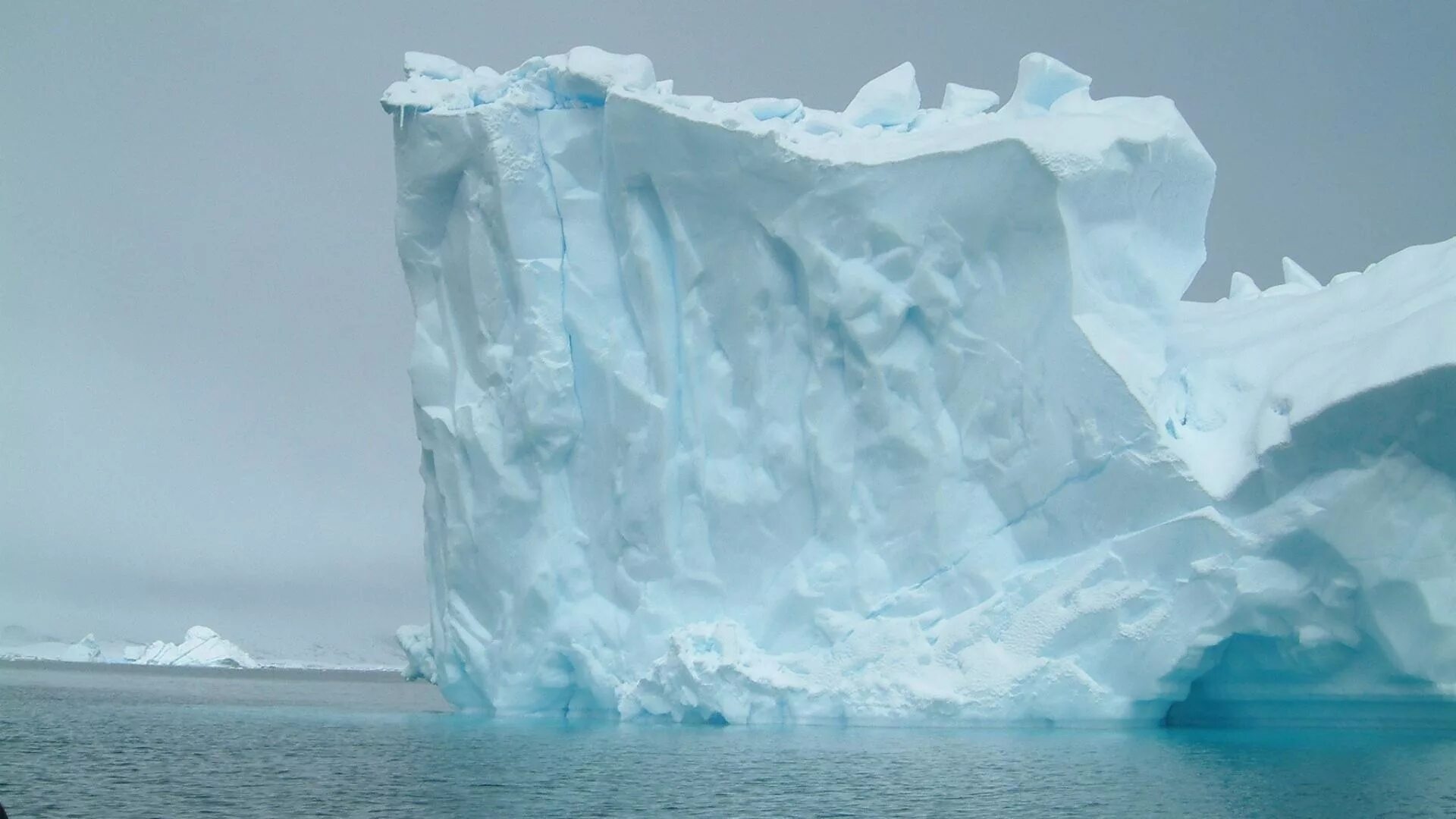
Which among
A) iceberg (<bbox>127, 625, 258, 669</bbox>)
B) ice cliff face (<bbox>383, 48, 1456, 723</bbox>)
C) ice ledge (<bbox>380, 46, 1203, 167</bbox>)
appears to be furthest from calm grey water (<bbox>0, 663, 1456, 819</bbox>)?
iceberg (<bbox>127, 625, 258, 669</bbox>)

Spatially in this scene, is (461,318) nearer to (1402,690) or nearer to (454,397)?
(454,397)

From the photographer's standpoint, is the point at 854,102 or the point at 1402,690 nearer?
the point at 1402,690

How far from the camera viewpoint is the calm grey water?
9.59 m

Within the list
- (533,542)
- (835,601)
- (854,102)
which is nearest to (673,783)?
(835,601)

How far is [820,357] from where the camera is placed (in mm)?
15414

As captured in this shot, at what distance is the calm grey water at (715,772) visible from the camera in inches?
378

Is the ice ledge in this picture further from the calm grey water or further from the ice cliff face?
the calm grey water

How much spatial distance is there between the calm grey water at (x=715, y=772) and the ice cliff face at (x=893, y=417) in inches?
33.1

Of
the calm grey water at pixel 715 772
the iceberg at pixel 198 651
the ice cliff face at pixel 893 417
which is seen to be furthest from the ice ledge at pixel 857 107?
the iceberg at pixel 198 651

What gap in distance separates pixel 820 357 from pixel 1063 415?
2.77 meters

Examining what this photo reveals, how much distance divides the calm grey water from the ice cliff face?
33.1 inches

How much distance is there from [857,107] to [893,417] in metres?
4.20

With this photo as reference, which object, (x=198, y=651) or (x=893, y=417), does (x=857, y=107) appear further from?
(x=198, y=651)

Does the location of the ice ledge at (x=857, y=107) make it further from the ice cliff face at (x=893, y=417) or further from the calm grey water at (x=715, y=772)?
the calm grey water at (x=715, y=772)
